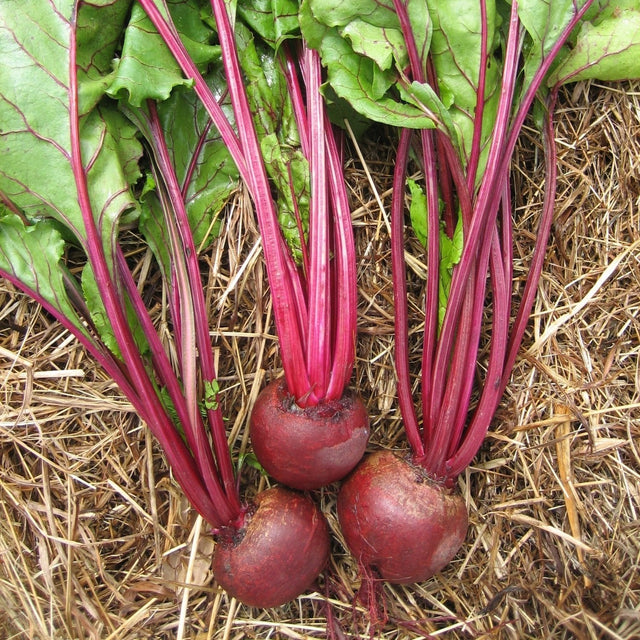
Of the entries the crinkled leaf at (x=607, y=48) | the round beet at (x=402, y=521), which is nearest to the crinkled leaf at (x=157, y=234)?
the round beet at (x=402, y=521)

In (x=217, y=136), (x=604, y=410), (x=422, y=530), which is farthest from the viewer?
(x=217, y=136)

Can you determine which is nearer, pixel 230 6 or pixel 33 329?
pixel 230 6

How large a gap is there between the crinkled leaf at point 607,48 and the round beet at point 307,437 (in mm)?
1108

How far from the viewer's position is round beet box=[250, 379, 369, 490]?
1.38 meters

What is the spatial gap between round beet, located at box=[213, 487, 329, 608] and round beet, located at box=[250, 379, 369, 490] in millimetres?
88

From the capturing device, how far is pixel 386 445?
1.66 metres

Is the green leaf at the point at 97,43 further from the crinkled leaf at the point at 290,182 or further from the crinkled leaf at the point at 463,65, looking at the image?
the crinkled leaf at the point at 463,65

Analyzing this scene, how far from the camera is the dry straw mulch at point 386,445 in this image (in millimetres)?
1482

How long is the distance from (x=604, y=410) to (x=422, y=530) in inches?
24.7

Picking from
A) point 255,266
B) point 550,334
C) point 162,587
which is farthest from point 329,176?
point 162,587

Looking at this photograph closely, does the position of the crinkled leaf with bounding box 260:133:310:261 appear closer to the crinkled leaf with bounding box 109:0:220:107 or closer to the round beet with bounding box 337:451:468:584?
the crinkled leaf with bounding box 109:0:220:107

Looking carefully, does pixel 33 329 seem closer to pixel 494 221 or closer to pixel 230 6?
pixel 230 6

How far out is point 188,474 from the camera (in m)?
1.42

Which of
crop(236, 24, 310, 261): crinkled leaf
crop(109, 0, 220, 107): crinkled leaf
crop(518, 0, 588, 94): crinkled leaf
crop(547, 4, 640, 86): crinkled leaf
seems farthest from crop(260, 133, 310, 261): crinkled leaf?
crop(547, 4, 640, 86): crinkled leaf
